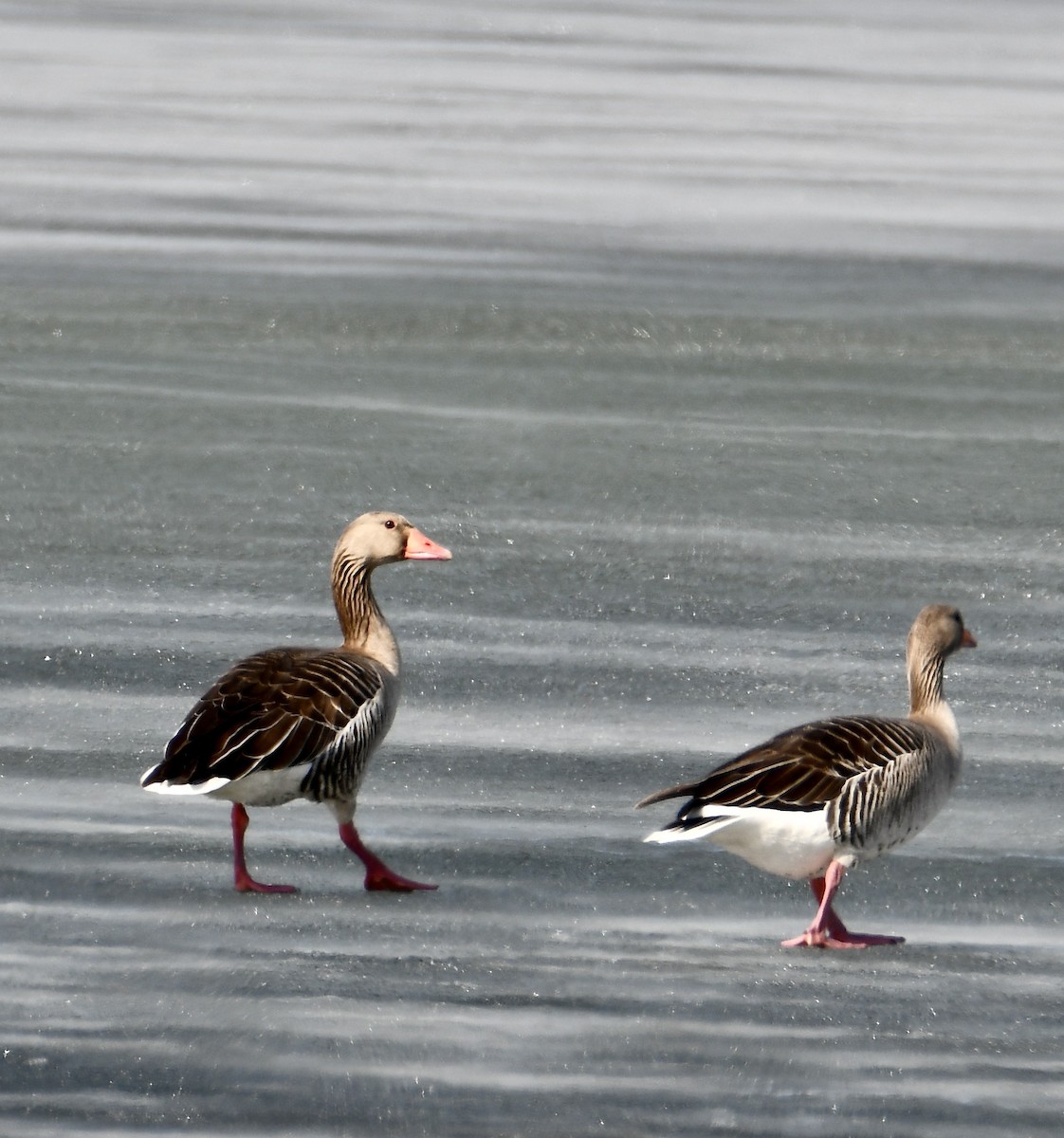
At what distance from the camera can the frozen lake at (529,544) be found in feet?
16.0

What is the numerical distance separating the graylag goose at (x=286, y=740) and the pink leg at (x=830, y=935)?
1031 millimetres

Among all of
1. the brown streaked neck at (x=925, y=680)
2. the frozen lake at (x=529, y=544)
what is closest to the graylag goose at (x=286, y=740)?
the frozen lake at (x=529, y=544)

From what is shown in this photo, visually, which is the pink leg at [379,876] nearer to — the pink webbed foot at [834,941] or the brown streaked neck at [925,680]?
the pink webbed foot at [834,941]

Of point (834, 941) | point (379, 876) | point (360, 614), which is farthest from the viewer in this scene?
point (360, 614)

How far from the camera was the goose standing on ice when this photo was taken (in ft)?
18.2

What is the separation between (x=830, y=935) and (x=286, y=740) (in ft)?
5.18

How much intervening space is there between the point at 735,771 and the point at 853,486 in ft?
13.8

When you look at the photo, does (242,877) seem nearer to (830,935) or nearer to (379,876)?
(379,876)

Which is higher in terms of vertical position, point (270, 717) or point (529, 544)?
point (529, 544)

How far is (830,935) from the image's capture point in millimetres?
5520

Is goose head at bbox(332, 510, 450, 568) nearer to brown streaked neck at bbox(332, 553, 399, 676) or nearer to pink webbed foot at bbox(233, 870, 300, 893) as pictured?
brown streaked neck at bbox(332, 553, 399, 676)

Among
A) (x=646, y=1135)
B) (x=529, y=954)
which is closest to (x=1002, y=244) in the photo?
(x=529, y=954)

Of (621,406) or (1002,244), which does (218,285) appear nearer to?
(621,406)

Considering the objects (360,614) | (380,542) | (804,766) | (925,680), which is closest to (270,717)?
(360,614)
